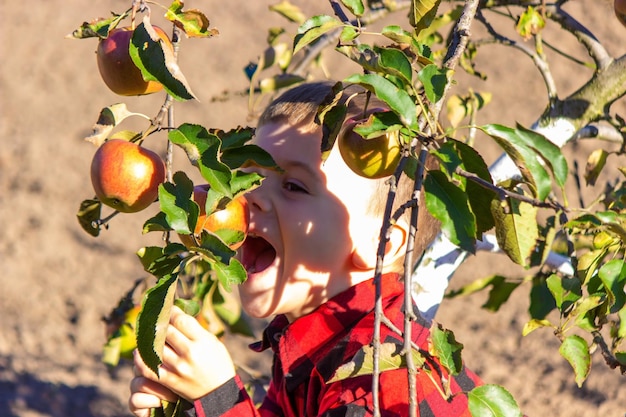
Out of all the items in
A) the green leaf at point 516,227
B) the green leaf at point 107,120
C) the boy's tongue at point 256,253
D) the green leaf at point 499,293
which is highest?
the boy's tongue at point 256,253

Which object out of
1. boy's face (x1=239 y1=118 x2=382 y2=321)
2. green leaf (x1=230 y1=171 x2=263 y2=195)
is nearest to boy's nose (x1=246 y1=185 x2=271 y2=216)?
boy's face (x1=239 y1=118 x2=382 y2=321)

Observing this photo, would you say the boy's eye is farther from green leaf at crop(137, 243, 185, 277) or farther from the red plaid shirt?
green leaf at crop(137, 243, 185, 277)

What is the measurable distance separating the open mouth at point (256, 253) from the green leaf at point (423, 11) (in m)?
0.51

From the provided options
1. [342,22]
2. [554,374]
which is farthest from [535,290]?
[554,374]

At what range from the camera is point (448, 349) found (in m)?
0.90

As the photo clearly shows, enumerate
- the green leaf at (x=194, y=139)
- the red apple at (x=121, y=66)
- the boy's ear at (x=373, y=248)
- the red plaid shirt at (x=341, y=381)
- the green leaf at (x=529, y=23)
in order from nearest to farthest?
1. the green leaf at (x=194, y=139)
2. the red apple at (x=121, y=66)
3. the red plaid shirt at (x=341, y=381)
4. the boy's ear at (x=373, y=248)
5. the green leaf at (x=529, y=23)

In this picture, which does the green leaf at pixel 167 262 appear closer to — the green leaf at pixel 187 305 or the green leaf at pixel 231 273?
the green leaf at pixel 231 273

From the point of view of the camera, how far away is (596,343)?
1.09 meters

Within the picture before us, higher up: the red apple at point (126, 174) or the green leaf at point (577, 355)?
the red apple at point (126, 174)

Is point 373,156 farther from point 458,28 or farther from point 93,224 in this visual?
point 93,224

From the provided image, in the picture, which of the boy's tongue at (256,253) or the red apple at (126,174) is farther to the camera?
the boy's tongue at (256,253)

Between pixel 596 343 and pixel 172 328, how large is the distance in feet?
1.92

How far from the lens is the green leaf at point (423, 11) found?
3.11 feet

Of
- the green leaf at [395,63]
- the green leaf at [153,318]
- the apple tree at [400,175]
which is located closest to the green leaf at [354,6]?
the apple tree at [400,175]
